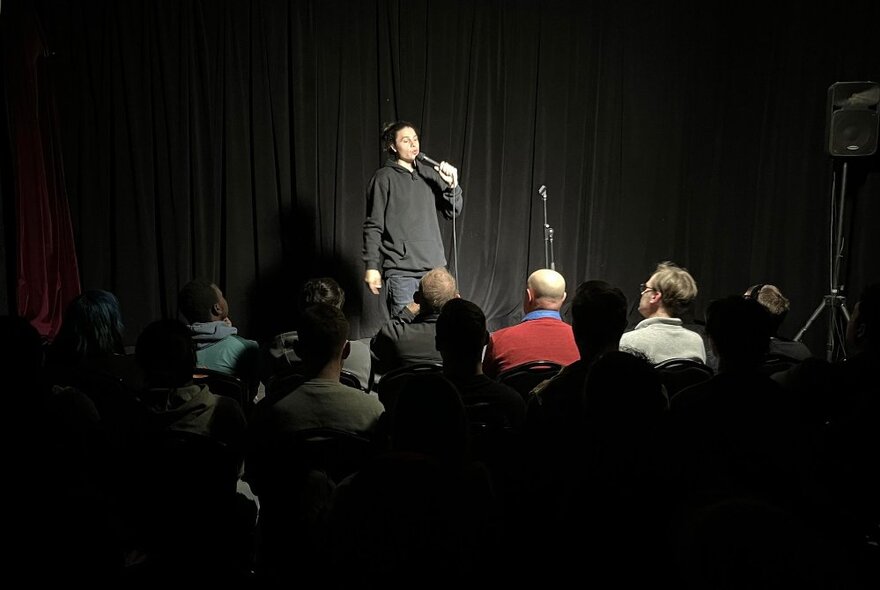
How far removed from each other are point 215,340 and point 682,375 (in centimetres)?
199

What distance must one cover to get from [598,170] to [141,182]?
395 centimetres

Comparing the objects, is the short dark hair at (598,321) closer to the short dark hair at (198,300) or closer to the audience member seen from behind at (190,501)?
the audience member seen from behind at (190,501)

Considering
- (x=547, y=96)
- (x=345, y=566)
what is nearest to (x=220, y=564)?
(x=345, y=566)

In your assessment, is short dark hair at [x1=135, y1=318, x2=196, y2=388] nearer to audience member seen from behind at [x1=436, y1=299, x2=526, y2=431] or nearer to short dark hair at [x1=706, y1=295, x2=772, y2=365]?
audience member seen from behind at [x1=436, y1=299, x2=526, y2=431]

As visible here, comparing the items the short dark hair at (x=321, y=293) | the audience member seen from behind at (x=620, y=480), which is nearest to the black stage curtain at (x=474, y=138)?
the short dark hair at (x=321, y=293)

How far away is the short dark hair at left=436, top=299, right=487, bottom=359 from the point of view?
8.32ft

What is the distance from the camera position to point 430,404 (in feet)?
5.22

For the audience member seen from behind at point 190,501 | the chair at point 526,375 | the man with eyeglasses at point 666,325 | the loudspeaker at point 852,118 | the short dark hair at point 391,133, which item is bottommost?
the audience member seen from behind at point 190,501

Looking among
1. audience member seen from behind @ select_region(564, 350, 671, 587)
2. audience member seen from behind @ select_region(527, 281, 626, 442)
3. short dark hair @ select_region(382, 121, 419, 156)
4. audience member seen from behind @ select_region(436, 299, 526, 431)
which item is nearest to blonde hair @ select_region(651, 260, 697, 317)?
audience member seen from behind @ select_region(527, 281, 626, 442)

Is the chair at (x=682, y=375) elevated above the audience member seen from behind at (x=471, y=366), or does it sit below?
below

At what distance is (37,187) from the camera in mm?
5438

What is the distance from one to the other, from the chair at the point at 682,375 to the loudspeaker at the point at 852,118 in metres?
3.90

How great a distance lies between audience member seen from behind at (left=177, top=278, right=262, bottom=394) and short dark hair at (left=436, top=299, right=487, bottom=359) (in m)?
1.08

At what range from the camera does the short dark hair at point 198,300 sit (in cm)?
343
